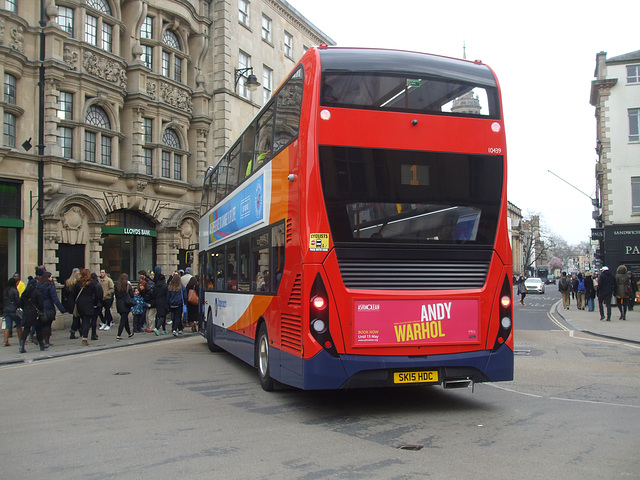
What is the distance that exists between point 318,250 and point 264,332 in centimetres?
245

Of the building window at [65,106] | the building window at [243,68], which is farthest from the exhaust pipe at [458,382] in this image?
the building window at [243,68]

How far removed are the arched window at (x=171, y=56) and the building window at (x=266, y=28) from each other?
25.0 ft

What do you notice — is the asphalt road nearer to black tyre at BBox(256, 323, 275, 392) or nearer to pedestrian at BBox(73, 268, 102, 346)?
black tyre at BBox(256, 323, 275, 392)

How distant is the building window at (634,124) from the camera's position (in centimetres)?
3706

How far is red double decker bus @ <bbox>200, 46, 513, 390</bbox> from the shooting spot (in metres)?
7.23

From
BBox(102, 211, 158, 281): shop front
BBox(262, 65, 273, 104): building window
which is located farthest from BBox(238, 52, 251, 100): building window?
BBox(102, 211, 158, 281): shop front

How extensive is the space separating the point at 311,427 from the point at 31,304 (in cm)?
995

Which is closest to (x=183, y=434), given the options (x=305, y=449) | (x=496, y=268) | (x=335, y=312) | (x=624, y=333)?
(x=305, y=449)

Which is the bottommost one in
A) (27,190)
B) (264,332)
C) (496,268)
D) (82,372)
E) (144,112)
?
(82,372)

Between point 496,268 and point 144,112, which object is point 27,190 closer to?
point 144,112

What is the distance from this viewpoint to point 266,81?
122 feet

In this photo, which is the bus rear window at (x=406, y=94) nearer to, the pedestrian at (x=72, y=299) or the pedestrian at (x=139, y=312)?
the pedestrian at (x=72, y=299)

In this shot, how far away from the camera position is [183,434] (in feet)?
21.4

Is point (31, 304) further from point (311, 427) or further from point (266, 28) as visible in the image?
point (266, 28)
